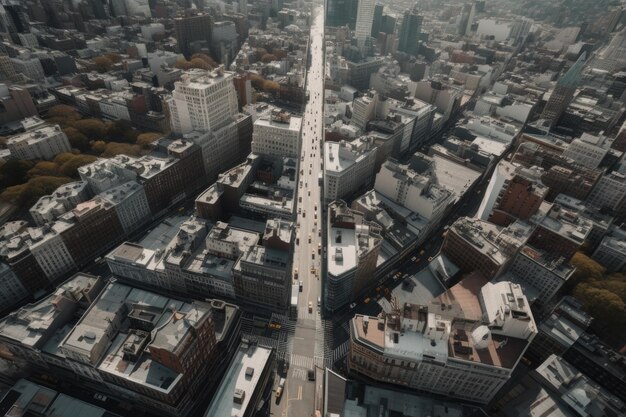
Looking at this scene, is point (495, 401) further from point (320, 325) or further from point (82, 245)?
point (82, 245)

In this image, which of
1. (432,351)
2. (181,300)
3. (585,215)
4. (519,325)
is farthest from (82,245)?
(585,215)

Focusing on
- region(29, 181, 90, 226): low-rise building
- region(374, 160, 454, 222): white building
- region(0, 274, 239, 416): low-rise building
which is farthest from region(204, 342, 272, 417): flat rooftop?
region(29, 181, 90, 226): low-rise building

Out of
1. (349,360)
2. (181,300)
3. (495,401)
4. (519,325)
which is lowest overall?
(495,401)

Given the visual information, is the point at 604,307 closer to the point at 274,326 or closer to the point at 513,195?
the point at 513,195

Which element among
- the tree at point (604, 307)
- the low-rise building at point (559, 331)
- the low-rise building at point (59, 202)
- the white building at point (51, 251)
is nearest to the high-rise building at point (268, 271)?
the white building at point (51, 251)

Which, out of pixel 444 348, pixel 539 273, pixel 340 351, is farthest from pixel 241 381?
pixel 539 273
